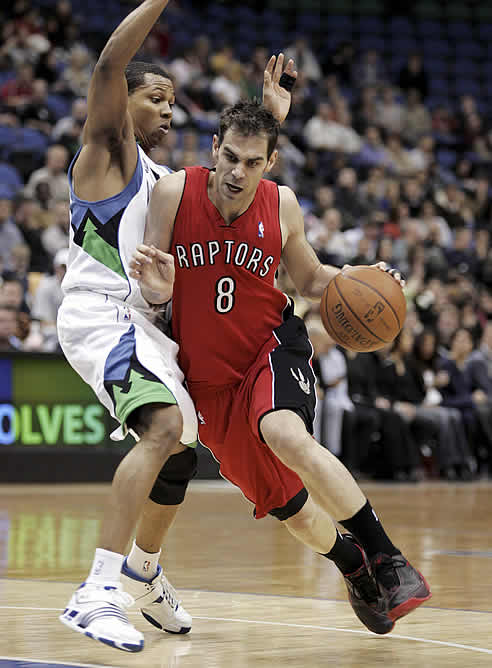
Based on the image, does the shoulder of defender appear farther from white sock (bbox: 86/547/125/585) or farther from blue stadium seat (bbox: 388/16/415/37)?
blue stadium seat (bbox: 388/16/415/37)

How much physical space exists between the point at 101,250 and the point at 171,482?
84 cm

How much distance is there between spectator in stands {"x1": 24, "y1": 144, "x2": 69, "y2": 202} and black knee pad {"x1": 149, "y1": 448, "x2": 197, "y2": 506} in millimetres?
8204

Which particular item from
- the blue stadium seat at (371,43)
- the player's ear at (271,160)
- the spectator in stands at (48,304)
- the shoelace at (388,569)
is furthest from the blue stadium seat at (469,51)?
the shoelace at (388,569)

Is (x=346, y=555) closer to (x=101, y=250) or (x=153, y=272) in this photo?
(x=153, y=272)

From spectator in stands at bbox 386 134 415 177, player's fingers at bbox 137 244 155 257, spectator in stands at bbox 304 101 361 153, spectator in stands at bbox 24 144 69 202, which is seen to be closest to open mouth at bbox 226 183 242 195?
player's fingers at bbox 137 244 155 257

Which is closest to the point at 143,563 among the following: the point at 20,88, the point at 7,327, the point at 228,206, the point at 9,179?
the point at 228,206

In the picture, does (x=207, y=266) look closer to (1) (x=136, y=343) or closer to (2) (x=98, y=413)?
(1) (x=136, y=343)

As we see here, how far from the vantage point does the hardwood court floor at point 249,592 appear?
3.53 meters

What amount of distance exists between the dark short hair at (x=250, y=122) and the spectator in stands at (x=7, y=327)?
6.59m

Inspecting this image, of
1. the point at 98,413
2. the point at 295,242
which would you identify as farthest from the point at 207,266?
the point at 98,413

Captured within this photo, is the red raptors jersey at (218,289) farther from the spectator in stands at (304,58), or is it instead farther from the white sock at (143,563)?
the spectator in stands at (304,58)

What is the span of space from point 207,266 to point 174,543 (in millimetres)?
3070

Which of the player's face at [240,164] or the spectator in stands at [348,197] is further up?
the player's face at [240,164]

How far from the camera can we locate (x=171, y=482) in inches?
160
